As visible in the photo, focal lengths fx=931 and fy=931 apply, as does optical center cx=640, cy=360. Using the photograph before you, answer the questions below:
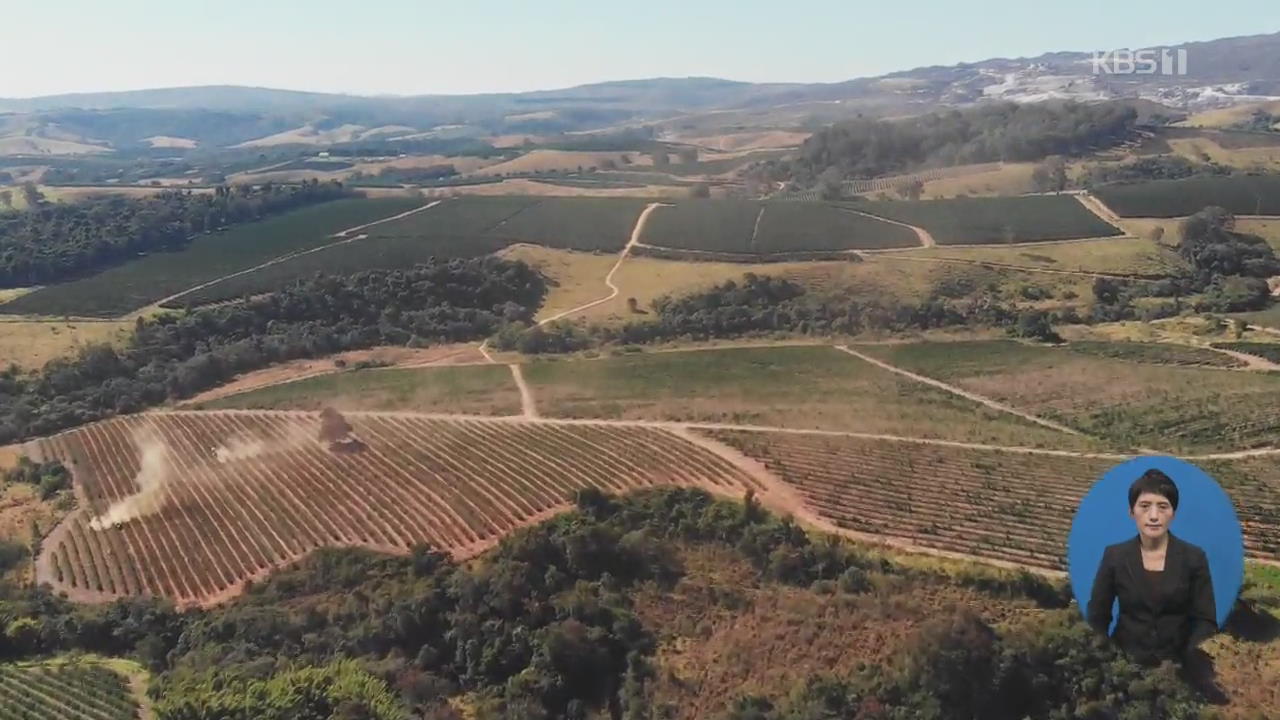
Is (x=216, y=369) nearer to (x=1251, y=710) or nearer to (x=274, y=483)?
(x=274, y=483)

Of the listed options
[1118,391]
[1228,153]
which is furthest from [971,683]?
[1228,153]

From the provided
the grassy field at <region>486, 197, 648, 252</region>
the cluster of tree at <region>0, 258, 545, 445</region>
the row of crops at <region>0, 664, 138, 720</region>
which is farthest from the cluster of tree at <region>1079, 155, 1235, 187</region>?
the row of crops at <region>0, 664, 138, 720</region>

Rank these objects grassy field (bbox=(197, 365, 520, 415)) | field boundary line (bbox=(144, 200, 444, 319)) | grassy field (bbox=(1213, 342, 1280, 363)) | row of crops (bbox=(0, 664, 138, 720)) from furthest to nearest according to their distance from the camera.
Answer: field boundary line (bbox=(144, 200, 444, 319)), grassy field (bbox=(1213, 342, 1280, 363)), grassy field (bbox=(197, 365, 520, 415)), row of crops (bbox=(0, 664, 138, 720))

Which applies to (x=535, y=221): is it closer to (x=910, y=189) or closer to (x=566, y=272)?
(x=566, y=272)

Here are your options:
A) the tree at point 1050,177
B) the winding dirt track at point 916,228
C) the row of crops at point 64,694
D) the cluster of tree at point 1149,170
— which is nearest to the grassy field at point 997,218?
the winding dirt track at point 916,228

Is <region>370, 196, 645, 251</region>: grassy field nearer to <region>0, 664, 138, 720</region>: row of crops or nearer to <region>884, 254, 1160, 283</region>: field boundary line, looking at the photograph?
<region>884, 254, 1160, 283</region>: field boundary line

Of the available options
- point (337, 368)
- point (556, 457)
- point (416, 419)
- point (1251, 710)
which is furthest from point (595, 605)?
point (337, 368)
